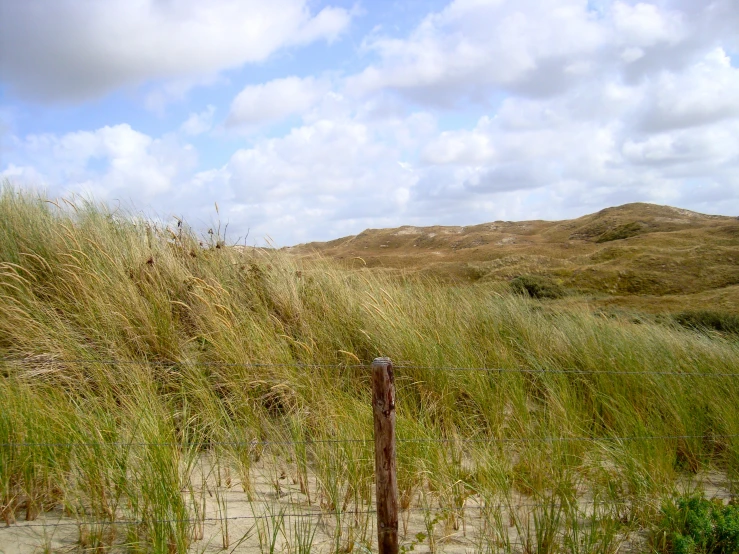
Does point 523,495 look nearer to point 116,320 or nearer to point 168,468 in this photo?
point 168,468

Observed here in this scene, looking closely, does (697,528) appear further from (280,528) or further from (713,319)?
(713,319)

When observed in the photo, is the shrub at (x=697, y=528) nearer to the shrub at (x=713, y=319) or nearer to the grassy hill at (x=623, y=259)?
the grassy hill at (x=623, y=259)

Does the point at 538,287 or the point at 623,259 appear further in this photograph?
the point at 623,259

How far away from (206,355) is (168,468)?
2074mm

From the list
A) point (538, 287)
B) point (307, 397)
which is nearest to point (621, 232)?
point (538, 287)

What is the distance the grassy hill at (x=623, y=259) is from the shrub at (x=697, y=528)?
5983mm

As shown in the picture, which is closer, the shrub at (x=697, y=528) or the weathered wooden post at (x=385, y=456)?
the weathered wooden post at (x=385, y=456)

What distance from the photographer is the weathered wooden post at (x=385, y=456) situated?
330 cm

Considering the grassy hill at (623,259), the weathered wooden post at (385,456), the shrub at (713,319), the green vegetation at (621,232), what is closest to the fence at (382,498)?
the weathered wooden post at (385,456)

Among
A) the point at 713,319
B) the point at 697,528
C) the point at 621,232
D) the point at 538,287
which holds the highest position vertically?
the point at 621,232

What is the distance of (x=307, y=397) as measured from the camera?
5.36 meters

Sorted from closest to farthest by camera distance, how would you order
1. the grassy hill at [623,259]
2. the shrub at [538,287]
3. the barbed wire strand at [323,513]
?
the barbed wire strand at [323,513]
the shrub at [538,287]
the grassy hill at [623,259]

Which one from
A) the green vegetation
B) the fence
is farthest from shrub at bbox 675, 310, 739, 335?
the green vegetation

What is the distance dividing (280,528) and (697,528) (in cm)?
255
